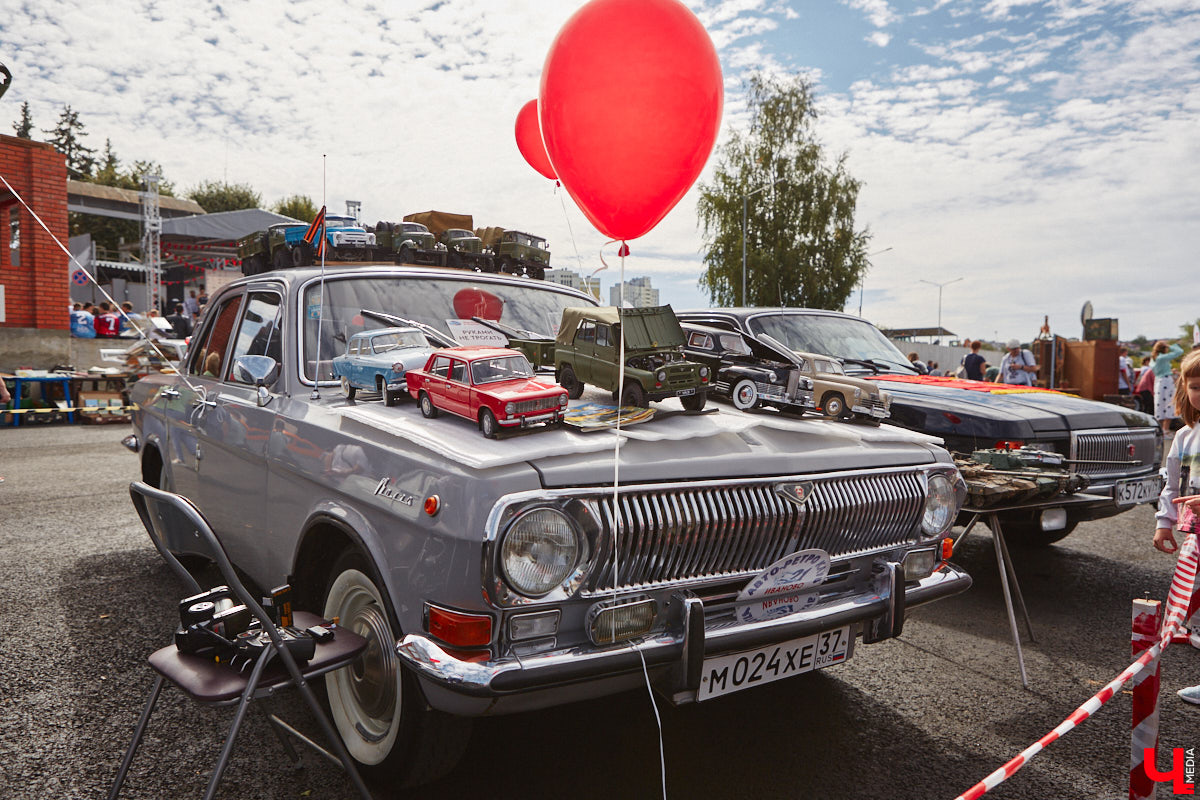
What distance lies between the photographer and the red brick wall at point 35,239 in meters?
14.6

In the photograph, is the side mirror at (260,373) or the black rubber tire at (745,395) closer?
the side mirror at (260,373)

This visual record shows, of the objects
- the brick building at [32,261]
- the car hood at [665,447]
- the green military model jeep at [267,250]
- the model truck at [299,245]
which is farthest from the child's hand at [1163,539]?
the brick building at [32,261]

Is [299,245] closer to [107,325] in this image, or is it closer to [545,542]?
[545,542]

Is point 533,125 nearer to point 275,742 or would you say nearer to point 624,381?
point 624,381

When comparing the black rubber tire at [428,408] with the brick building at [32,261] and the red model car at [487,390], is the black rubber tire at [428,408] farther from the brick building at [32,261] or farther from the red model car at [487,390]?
the brick building at [32,261]

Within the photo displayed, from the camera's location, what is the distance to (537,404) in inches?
95.2

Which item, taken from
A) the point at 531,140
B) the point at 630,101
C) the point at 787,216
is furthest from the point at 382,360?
the point at 787,216

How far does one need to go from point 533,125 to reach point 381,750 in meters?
3.45

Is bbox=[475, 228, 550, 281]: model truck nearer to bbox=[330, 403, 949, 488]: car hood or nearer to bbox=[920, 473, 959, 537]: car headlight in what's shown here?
bbox=[330, 403, 949, 488]: car hood

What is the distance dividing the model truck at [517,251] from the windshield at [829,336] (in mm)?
2124

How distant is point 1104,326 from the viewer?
64.6 feet

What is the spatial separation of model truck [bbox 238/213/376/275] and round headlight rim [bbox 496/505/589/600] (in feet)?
8.00

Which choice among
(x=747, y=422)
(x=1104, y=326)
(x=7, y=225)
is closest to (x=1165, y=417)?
(x=1104, y=326)

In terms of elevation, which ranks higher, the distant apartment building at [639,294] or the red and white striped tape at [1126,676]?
the distant apartment building at [639,294]
